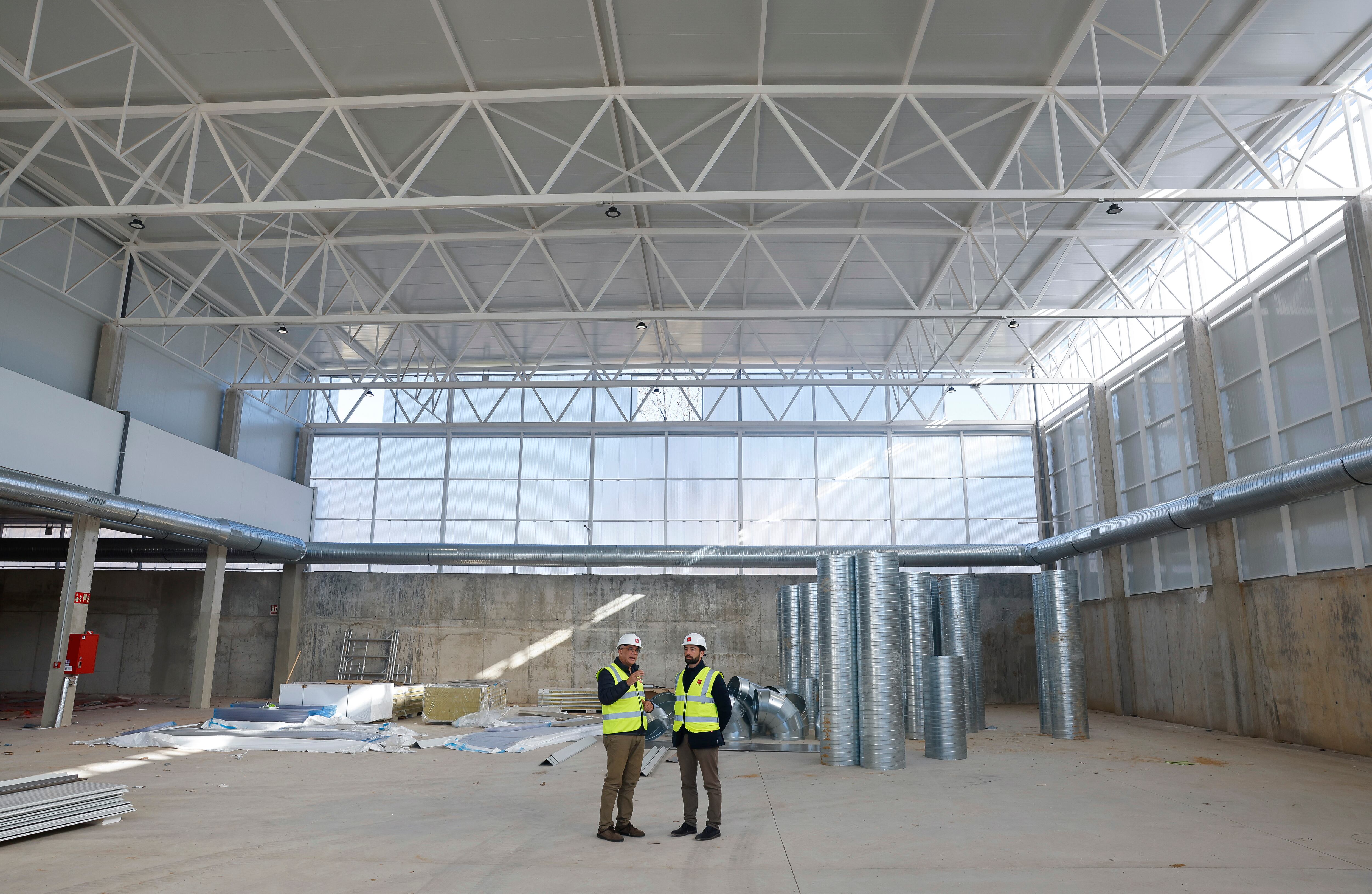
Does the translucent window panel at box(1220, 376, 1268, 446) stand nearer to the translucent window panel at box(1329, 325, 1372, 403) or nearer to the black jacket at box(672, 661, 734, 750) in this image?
the translucent window panel at box(1329, 325, 1372, 403)

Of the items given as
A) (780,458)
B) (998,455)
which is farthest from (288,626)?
(998,455)

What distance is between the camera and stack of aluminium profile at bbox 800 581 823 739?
18.7 metres

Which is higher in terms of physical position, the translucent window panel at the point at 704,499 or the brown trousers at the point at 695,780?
the translucent window panel at the point at 704,499

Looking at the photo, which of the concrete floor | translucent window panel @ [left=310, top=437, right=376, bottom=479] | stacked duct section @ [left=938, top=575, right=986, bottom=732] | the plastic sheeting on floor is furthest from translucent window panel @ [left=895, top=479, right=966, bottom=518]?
translucent window panel @ [left=310, top=437, right=376, bottom=479]

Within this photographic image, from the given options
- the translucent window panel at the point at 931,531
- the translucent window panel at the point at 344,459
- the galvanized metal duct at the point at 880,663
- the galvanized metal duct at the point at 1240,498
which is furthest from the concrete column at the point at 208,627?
the galvanized metal duct at the point at 1240,498

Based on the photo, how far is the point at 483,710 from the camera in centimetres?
2120

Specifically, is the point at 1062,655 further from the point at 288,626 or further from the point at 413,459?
the point at 288,626

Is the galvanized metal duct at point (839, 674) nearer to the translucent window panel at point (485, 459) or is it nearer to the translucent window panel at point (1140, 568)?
the translucent window panel at point (1140, 568)

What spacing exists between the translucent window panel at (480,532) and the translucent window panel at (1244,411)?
21197mm

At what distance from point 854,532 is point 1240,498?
13299 millimetres

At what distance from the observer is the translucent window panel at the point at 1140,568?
22859mm

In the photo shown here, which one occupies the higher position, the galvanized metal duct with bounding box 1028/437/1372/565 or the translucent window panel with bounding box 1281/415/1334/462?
the translucent window panel with bounding box 1281/415/1334/462

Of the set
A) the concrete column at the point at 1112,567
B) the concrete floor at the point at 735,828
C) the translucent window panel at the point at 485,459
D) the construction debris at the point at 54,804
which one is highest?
the translucent window panel at the point at 485,459

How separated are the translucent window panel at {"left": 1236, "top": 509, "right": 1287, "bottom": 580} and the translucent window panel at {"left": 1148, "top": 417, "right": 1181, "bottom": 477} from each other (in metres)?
3.22
